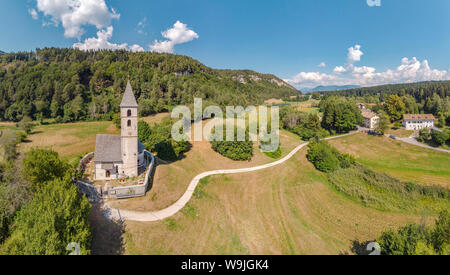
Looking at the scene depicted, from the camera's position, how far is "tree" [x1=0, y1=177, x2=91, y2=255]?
1233cm

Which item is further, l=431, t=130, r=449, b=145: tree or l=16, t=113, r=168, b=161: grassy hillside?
l=431, t=130, r=449, b=145: tree

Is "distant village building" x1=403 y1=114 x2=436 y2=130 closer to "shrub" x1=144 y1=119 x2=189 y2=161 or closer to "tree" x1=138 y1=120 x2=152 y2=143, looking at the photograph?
"shrub" x1=144 y1=119 x2=189 y2=161

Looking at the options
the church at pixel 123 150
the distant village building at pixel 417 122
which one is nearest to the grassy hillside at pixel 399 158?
the distant village building at pixel 417 122

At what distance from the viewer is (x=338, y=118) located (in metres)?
63.8

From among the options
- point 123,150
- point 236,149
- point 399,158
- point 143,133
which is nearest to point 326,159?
point 236,149

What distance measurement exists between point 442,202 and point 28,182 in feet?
174

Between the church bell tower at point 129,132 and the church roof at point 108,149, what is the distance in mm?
1015

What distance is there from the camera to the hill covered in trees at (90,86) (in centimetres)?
7112

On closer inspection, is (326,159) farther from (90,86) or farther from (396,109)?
(90,86)

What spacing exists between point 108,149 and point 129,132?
3.87 metres

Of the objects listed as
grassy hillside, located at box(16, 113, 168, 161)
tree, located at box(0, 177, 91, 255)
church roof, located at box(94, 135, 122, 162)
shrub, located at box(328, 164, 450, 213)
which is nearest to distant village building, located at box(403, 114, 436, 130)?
shrub, located at box(328, 164, 450, 213)

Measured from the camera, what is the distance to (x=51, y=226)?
42.9 ft
